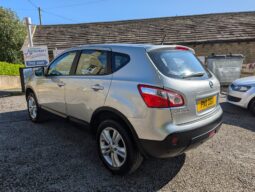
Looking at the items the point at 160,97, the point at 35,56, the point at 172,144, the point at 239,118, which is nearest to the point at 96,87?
the point at 160,97

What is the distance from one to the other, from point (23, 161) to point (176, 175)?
7.49ft

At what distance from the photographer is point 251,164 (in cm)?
331

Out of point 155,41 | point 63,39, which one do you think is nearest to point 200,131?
point 155,41

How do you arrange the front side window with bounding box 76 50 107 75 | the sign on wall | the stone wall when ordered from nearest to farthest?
the front side window with bounding box 76 50 107 75 → the sign on wall → the stone wall

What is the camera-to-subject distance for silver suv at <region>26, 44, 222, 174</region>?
2.56m

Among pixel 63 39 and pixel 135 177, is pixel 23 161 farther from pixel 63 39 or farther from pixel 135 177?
pixel 63 39

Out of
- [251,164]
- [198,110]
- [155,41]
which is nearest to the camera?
[198,110]

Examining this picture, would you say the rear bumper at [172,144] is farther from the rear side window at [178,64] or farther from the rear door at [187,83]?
the rear side window at [178,64]

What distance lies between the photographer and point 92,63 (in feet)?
11.3

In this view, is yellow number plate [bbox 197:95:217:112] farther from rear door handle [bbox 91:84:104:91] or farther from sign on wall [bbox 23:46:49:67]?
sign on wall [bbox 23:46:49:67]

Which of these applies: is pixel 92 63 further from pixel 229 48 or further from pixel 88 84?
pixel 229 48

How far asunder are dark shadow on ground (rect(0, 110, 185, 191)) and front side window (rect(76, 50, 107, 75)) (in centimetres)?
96

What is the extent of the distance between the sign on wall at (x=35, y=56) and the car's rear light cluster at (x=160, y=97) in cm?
914

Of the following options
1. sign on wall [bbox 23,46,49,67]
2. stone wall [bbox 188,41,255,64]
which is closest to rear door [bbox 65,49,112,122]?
sign on wall [bbox 23,46,49,67]
